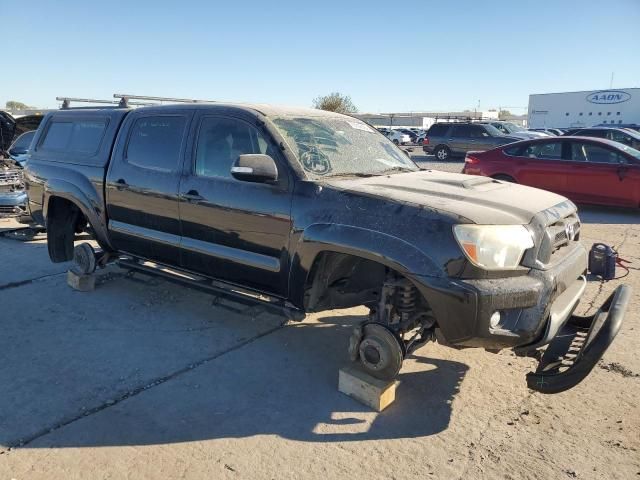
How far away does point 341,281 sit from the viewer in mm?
3881

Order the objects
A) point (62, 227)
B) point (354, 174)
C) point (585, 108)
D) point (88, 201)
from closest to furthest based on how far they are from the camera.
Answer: point (354, 174) → point (88, 201) → point (62, 227) → point (585, 108)

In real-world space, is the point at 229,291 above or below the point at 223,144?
below

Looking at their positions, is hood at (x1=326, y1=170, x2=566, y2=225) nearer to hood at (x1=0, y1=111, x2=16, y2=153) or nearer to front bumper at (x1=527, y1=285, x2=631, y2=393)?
front bumper at (x1=527, y1=285, x2=631, y2=393)

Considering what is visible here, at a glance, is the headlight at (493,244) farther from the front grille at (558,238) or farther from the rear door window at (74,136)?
the rear door window at (74,136)

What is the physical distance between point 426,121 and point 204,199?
74.6m

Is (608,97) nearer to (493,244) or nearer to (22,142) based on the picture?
(22,142)

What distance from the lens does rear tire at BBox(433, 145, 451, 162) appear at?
22569mm

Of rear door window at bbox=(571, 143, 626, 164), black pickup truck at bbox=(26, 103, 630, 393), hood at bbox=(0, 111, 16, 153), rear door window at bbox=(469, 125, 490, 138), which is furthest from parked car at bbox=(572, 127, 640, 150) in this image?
hood at bbox=(0, 111, 16, 153)

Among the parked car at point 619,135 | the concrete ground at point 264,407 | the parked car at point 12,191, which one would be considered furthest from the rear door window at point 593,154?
the parked car at point 12,191

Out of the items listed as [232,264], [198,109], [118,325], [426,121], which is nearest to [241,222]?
[232,264]

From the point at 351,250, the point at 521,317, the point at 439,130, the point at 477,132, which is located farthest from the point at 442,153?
the point at 521,317

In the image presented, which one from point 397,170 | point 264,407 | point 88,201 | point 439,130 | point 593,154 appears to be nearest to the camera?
point 264,407

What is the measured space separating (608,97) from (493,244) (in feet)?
187

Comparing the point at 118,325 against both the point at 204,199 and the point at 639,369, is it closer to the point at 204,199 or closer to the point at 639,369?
the point at 204,199
